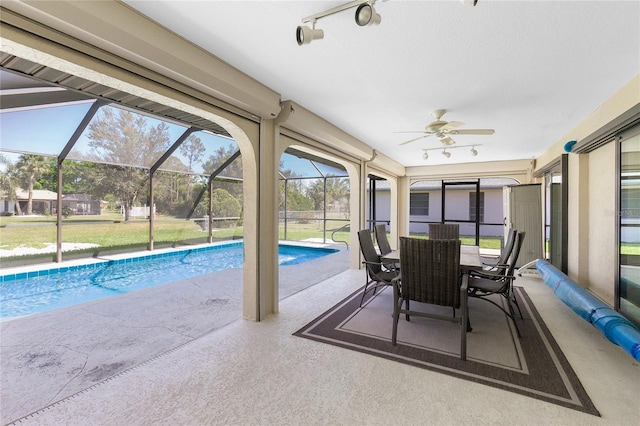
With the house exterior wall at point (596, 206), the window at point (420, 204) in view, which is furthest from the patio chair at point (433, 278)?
the window at point (420, 204)

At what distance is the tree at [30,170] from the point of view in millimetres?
6078

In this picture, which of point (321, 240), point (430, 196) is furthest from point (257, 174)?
point (430, 196)

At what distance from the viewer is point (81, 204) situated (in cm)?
723

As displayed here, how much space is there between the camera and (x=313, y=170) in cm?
999

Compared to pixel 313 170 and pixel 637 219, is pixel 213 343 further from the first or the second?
pixel 313 170

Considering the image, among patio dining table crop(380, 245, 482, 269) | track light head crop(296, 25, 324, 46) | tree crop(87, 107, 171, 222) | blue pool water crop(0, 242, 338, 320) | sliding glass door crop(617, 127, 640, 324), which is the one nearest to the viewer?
track light head crop(296, 25, 324, 46)

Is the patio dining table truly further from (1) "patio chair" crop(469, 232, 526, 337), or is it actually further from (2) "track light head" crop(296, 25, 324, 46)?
(2) "track light head" crop(296, 25, 324, 46)

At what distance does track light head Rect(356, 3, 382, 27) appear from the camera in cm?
154

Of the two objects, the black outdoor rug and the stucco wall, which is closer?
the black outdoor rug

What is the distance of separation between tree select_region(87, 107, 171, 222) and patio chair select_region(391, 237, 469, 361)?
21.1 feet

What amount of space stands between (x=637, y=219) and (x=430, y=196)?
9494 mm

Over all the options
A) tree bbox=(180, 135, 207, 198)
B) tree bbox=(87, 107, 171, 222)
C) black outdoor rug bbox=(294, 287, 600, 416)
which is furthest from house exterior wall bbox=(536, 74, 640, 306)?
tree bbox=(180, 135, 207, 198)

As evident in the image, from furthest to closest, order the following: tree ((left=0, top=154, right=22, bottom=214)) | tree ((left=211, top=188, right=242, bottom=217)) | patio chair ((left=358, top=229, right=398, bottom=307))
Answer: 1. tree ((left=211, top=188, right=242, bottom=217))
2. tree ((left=0, top=154, right=22, bottom=214))
3. patio chair ((left=358, top=229, right=398, bottom=307))

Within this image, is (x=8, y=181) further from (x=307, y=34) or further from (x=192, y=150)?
(x=307, y=34)
